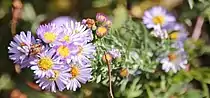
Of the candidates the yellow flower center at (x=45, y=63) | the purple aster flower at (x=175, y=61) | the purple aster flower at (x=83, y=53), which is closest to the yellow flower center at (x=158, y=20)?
the purple aster flower at (x=175, y=61)

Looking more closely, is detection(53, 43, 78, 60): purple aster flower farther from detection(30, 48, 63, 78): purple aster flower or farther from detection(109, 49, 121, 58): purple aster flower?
detection(109, 49, 121, 58): purple aster flower

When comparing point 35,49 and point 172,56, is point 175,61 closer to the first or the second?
point 172,56

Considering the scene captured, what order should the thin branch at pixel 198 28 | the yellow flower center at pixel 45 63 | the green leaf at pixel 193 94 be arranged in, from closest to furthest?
the yellow flower center at pixel 45 63 < the green leaf at pixel 193 94 < the thin branch at pixel 198 28

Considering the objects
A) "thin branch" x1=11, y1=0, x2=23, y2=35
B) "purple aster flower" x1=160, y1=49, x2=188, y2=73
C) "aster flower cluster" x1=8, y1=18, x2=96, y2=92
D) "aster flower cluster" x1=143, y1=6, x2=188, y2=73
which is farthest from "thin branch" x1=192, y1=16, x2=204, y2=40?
Result: "aster flower cluster" x1=8, y1=18, x2=96, y2=92

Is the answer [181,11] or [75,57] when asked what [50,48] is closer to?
[75,57]

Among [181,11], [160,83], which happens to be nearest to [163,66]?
[160,83]

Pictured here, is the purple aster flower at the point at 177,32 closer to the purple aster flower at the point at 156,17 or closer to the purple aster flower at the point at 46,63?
the purple aster flower at the point at 156,17
